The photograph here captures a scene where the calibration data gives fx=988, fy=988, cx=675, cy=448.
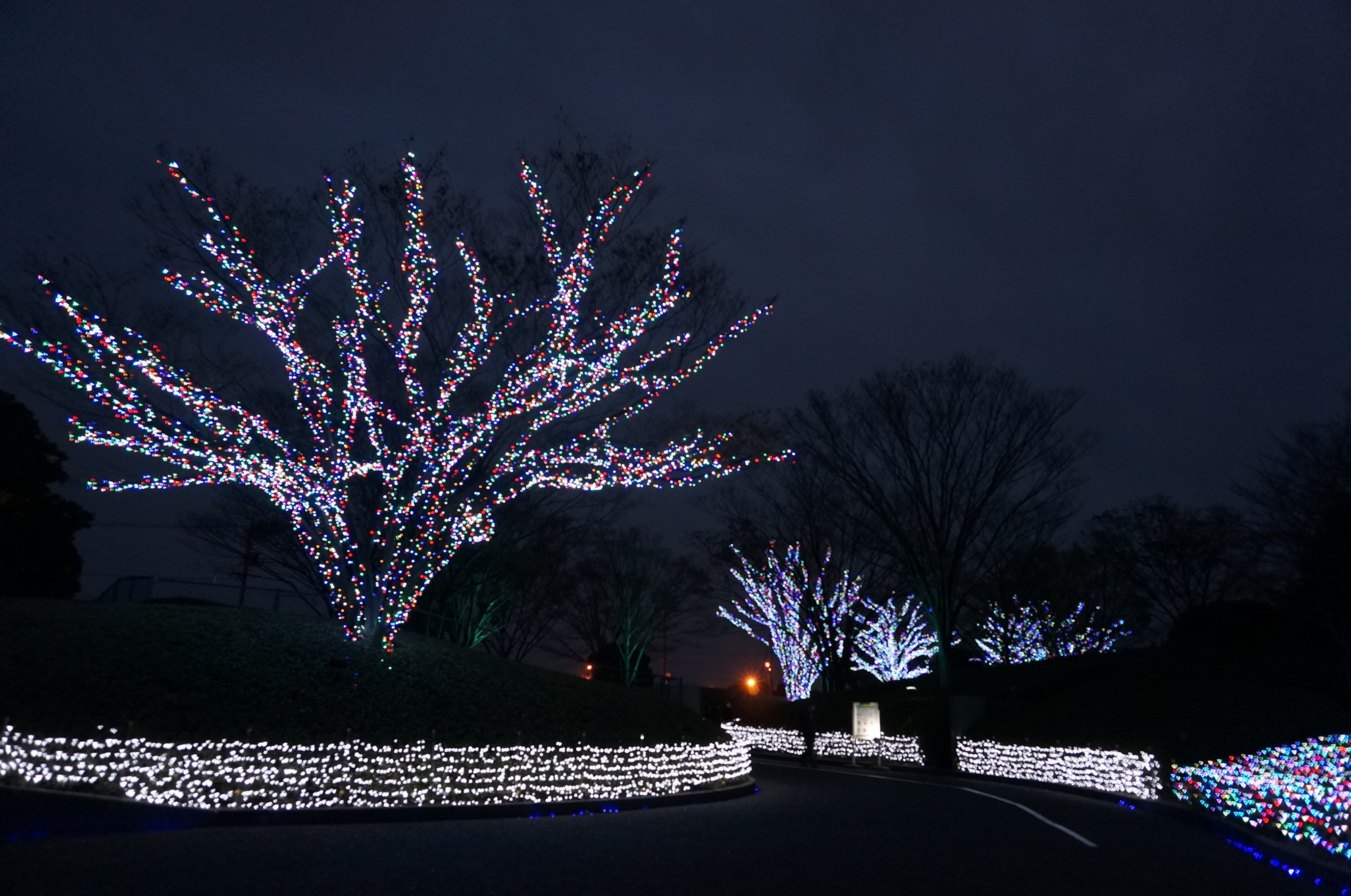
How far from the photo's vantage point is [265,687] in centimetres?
1228

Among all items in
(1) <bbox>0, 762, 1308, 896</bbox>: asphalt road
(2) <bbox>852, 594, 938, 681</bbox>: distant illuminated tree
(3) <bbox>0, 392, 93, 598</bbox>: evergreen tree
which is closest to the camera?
(1) <bbox>0, 762, 1308, 896</bbox>: asphalt road

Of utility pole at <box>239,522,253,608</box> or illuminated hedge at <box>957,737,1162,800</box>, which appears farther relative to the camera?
utility pole at <box>239,522,253,608</box>

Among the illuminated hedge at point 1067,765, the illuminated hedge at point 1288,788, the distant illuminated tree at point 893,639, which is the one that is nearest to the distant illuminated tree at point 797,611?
the distant illuminated tree at point 893,639

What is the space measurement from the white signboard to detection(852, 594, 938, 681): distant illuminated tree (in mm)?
9349

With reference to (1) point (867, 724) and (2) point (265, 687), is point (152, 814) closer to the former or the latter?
(2) point (265, 687)

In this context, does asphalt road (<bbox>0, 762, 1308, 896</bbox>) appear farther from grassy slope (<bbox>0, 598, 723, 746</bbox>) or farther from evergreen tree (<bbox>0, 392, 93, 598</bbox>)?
evergreen tree (<bbox>0, 392, 93, 598</bbox>)

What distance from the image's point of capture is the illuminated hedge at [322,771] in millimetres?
9586

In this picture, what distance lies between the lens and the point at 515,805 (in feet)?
37.2

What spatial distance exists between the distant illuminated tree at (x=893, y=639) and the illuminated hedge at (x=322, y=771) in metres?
21.9

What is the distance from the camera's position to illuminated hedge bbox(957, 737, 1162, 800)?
15180 millimetres

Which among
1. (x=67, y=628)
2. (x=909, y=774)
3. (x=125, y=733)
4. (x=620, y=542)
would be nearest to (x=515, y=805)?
(x=125, y=733)

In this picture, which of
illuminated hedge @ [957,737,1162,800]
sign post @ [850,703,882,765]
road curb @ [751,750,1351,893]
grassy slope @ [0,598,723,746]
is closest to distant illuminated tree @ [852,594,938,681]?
sign post @ [850,703,882,765]

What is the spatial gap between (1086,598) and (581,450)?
28305 mm

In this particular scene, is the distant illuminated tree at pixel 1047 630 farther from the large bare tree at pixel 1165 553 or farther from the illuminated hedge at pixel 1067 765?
the illuminated hedge at pixel 1067 765
